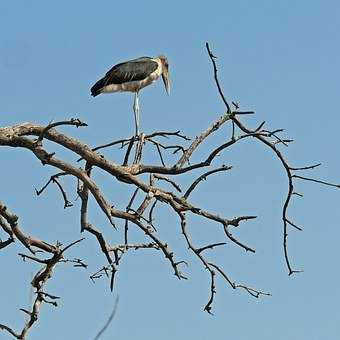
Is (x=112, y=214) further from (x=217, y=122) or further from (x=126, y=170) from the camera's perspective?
(x=217, y=122)

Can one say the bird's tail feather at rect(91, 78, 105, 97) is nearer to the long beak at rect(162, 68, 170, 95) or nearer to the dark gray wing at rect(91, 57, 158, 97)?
the dark gray wing at rect(91, 57, 158, 97)

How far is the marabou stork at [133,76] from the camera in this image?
12.6 metres

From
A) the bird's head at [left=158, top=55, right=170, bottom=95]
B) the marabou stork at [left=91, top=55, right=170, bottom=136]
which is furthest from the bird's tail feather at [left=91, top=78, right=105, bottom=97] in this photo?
the bird's head at [left=158, top=55, right=170, bottom=95]

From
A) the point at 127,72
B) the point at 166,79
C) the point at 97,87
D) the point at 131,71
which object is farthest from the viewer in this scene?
the point at 166,79

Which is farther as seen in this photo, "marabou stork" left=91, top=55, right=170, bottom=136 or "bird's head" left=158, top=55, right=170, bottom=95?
"bird's head" left=158, top=55, right=170, bottom=95

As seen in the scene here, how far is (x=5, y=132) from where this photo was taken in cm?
682

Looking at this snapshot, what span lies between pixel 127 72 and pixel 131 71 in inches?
5.4

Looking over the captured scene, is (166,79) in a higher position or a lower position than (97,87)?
higher

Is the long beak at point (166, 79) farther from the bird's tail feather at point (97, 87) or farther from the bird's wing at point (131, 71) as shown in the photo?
the bird's tail feather at point (97, 87)

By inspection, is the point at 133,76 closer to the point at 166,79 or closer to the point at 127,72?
the point at 127,72

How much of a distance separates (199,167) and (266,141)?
752 millimetres

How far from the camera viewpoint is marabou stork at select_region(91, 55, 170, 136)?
41.3 feet

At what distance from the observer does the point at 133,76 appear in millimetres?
13008

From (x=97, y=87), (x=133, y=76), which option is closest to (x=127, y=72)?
(x=133, y=76)
